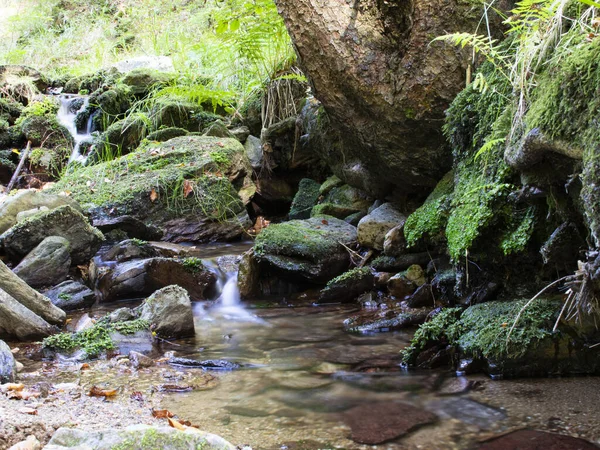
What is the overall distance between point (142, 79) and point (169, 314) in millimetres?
8638

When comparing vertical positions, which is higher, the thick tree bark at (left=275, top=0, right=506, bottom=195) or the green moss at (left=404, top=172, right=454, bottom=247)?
the thick tree bark at (left=275, top=0, right=506, bottom=195)

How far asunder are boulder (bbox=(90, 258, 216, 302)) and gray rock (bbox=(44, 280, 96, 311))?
0.26m

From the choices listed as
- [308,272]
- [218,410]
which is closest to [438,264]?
[308,272]

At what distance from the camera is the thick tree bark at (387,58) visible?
4.55 meters

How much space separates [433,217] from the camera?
16.5 ft

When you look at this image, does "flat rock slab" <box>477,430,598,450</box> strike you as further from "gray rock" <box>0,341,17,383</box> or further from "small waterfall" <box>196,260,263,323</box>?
"small waterfall" <box>196,260,263,323</box>

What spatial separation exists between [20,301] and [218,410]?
259 cm

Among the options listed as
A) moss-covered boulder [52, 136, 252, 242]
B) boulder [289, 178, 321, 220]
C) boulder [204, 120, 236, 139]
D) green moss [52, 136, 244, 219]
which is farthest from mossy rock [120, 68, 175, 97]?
boulder [289, 178, 321, 220]

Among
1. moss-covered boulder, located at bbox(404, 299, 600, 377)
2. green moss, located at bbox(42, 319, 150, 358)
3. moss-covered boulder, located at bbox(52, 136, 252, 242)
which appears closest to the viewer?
moss-covered boulder, located at bbox(404, 299, 600, 377)

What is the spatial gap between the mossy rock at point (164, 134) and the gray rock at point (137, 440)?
8808mm

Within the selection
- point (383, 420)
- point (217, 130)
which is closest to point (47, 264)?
point (383, 420)

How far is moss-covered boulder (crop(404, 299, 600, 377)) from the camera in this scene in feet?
10.9

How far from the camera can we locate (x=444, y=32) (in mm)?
4527

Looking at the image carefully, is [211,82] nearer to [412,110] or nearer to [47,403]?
[412,110]
